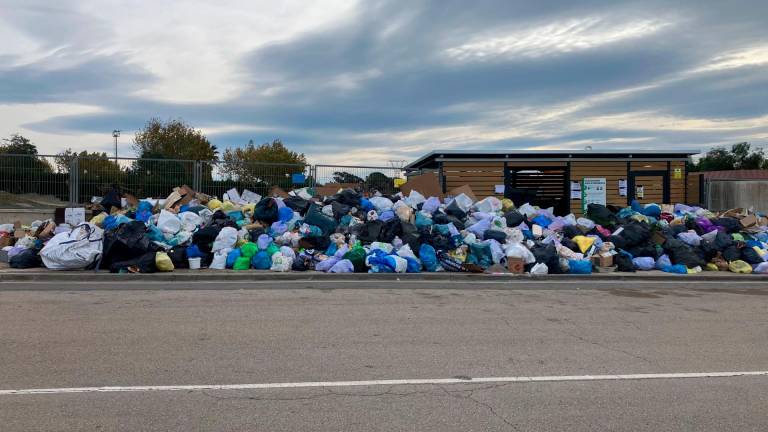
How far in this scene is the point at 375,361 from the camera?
233 inches

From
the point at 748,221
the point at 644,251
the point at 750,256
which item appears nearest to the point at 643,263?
the point at 644,251

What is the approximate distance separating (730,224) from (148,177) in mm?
16706

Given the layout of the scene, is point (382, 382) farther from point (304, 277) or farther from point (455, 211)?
point (455, 211)

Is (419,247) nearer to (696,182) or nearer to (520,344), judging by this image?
(520,344)

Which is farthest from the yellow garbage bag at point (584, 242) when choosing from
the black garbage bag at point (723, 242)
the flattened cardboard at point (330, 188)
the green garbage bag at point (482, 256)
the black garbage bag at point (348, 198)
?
the flattened cardboard at point (330, 188)

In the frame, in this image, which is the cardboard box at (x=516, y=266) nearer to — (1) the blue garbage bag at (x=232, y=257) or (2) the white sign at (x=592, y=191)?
(1) the blue garbage bag at (x=232, y=257)

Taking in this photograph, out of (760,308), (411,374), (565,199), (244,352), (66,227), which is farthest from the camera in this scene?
(565,199)

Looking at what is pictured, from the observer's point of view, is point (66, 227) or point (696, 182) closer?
point (66, 227)

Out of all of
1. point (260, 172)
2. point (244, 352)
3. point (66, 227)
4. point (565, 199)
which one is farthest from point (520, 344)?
point (565, 199)

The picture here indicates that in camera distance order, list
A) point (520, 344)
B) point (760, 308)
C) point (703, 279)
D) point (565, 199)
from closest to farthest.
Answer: point (520, 344) < point (760, 308) < point (703, 279) < point (565, 199)

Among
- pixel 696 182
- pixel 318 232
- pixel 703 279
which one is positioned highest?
pixel 696 182

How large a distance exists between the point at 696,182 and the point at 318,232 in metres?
15.1

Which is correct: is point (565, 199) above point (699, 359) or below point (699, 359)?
above

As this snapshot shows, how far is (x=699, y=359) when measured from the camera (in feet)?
20.4
